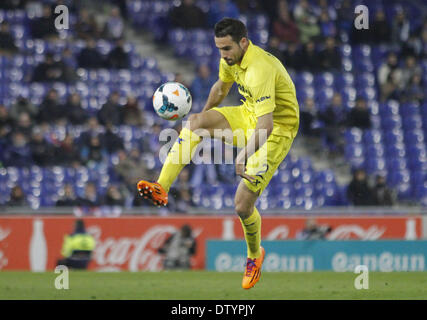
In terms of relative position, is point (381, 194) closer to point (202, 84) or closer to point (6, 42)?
point (202, 84)

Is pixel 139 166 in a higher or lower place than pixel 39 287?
higher

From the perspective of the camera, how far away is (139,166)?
1416 centimetres

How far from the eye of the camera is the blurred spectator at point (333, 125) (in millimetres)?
15594

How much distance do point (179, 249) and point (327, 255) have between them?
2334 millimetres

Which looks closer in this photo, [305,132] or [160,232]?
[160,232]

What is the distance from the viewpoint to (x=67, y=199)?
13406mm

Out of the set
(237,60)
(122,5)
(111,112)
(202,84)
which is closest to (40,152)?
(111,112)

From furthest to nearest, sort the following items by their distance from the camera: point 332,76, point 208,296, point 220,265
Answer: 1. point 332,76
2. point 220,265
3. point 208,296

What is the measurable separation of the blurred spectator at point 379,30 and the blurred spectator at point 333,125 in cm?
273

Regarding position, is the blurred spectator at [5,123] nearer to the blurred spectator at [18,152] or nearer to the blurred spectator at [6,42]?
the blurred spectator at [18,152]

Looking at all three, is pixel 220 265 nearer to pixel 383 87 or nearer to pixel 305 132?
pixel 305 132

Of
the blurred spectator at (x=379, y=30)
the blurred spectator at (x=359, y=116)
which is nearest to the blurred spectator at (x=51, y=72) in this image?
the blurred spectator at (x=359, y=116)

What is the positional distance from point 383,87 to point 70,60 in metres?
6.37

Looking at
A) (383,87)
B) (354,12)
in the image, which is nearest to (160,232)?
(383,87)
